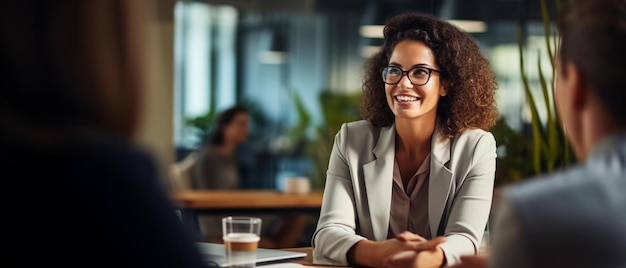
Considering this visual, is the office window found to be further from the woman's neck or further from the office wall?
the woman's neck

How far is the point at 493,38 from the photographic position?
10.9 meters

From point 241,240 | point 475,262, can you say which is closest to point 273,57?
point 241,240

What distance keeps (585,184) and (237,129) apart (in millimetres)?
6953

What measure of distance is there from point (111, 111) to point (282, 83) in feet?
38.3

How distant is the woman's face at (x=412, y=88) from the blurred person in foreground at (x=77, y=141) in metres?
1.75

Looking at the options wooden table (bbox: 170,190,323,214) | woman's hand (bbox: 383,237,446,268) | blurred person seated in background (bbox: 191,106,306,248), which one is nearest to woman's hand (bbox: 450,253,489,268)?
woman's hand (bbox: 383,237,446,268)

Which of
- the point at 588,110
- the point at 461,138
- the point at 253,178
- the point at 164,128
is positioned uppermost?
the point at 588,110

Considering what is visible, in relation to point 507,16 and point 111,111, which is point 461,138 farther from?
point 507,16

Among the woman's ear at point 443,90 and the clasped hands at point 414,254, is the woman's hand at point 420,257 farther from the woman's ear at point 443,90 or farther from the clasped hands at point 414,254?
the woman's ear at point 443,90

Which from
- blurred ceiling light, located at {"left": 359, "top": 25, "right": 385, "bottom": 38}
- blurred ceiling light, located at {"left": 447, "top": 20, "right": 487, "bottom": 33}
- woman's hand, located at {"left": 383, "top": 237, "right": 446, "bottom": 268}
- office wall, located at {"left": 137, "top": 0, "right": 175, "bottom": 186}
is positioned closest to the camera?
woman's hand, located at {"left": 383, "top": 237, "right": 446, "bottom": 268}

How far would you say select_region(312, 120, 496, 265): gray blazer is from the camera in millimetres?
2660

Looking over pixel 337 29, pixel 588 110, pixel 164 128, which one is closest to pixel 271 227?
pixel 164 128

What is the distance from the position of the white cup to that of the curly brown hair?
0.91m

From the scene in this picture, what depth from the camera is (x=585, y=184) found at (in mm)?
1312
